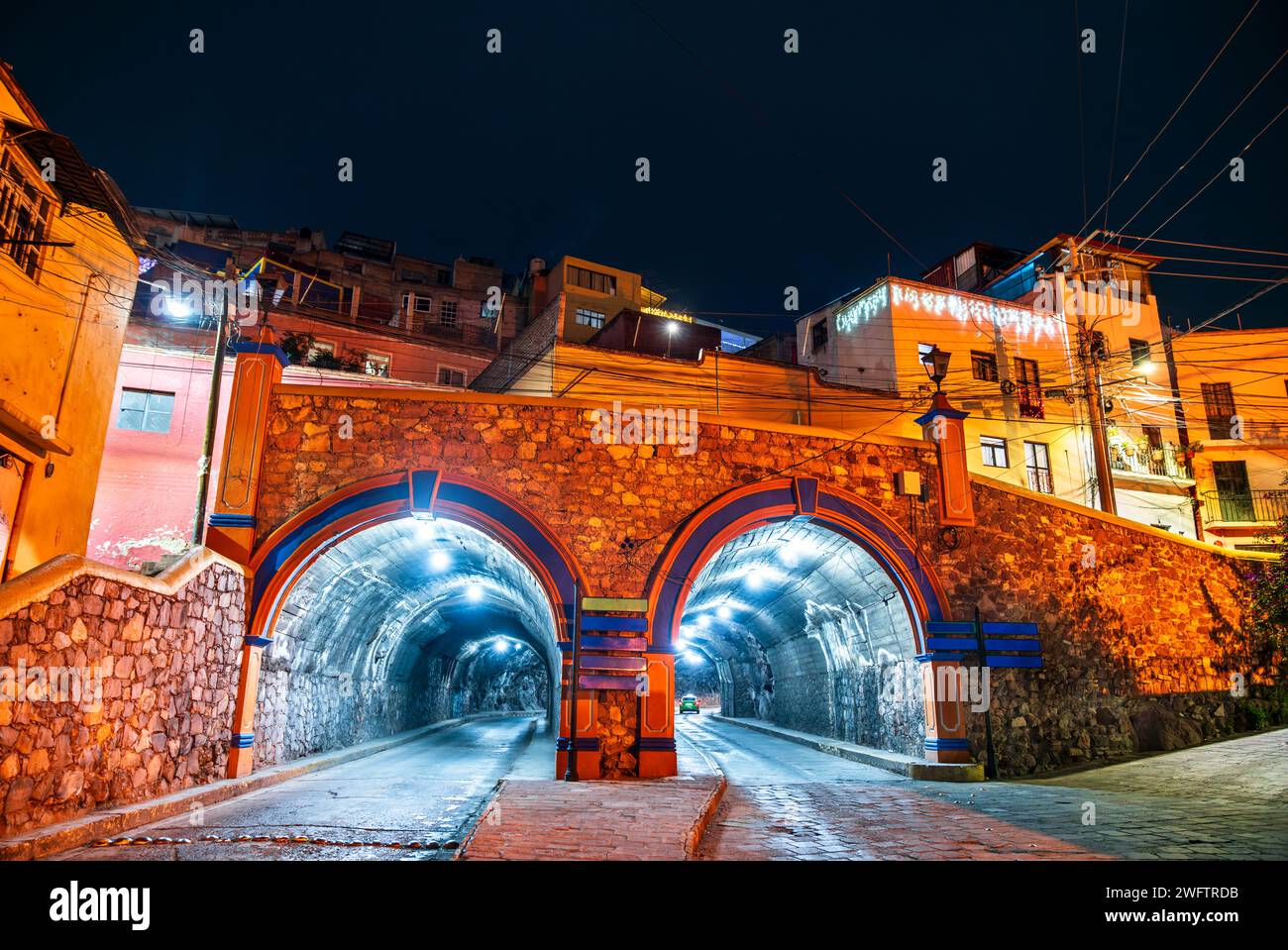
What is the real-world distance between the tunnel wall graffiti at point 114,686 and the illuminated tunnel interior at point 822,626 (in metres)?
6.53

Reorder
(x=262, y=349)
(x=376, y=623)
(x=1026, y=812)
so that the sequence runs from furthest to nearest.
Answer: (x=376, y=623)
(x=262, y=349)
(x=1026, y=812)

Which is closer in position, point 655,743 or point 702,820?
point 702,820

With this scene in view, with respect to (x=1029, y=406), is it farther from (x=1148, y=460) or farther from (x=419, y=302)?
(x=419, y=302)

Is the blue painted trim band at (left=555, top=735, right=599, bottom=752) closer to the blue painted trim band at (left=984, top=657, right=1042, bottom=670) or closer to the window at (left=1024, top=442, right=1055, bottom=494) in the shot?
the blue painted trim band at (left=984, top=657, right=1042, bottom=670)

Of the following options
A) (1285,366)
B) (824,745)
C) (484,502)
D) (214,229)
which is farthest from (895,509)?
(214,229)

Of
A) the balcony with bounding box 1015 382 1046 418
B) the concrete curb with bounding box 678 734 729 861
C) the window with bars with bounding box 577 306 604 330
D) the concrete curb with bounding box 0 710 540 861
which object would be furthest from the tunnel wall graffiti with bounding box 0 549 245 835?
the balcony with bounding box 1015 382 1046 418

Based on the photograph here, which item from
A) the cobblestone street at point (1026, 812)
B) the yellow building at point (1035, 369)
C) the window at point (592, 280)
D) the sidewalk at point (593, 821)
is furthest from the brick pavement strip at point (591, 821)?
the window at point (592, 280)

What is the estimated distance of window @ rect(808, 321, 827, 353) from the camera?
101 feet

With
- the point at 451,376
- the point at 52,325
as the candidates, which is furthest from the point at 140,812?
the point at 451,376

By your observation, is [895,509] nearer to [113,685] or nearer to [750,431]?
[750,431]

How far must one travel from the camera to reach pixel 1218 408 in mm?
31250

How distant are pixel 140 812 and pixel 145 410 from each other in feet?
Answer: 52.1

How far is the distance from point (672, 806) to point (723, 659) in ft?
75.8

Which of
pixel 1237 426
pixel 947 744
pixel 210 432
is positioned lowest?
A: pixel 947 744
